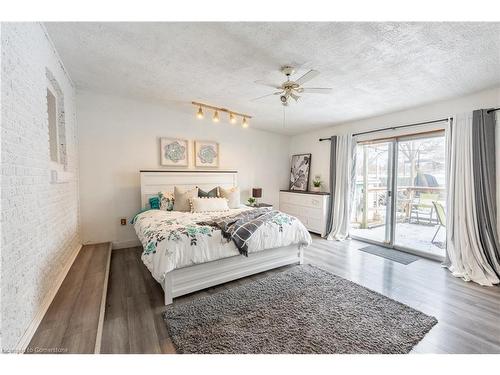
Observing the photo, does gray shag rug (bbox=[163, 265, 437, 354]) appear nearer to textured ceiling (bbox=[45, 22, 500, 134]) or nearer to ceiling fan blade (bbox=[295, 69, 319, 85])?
ceiling fan blade (bbox=[295, 69, 319, 85])

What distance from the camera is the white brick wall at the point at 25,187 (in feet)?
4.17

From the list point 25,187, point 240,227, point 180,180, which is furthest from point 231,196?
point 25,187

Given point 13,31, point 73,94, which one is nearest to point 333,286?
point 13,31

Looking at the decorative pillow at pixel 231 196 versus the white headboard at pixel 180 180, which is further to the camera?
the decorative pillow at pixel 231 196

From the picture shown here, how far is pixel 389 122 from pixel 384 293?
281cm

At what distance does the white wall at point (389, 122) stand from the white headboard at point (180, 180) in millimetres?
1914

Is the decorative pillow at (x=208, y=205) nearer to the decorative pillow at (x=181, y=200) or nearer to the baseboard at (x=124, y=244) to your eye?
the decorative pillow at (x=181, y=200)

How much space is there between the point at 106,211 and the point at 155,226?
166 cm

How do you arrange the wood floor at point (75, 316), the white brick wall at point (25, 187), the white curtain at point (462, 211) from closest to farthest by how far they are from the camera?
the white brick wall at point (25, 187) < the wood floor at point (75, 316) < the white curtain at point (462, 211)

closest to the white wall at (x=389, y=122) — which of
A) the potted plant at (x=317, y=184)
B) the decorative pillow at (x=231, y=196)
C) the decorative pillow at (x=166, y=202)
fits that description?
the potted plant at (x=317, y=184)

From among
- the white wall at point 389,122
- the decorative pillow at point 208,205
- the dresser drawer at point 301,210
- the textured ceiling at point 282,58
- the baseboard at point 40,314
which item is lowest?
the baseboard at point 40,314
